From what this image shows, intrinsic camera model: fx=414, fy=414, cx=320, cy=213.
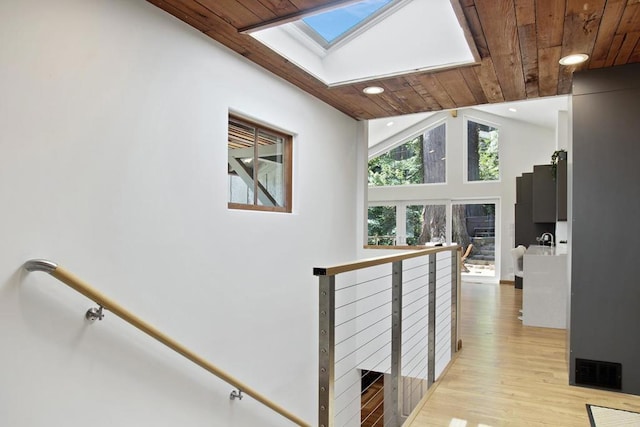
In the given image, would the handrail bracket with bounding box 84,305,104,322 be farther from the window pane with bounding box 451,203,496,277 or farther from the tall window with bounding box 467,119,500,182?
the tall window with bounding box 467,119,500,182

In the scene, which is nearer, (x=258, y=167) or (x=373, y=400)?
(x=258, y=167)

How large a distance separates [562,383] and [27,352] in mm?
3429

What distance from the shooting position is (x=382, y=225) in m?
10.2

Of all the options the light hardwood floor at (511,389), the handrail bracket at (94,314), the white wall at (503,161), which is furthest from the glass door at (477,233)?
the handrail bracket at (94,314)

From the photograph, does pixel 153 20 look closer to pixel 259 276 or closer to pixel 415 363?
pixel 259 276

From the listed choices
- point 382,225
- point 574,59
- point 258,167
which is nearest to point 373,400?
point 382,225

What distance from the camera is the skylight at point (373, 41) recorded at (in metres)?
2.94

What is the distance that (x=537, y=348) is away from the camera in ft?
13.2

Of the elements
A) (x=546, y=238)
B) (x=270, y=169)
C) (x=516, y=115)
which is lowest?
(x=546, y=238)

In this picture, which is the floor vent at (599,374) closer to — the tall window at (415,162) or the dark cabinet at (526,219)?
the dark cabinet at (526,219)

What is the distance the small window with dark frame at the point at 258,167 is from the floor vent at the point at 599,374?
2.56 metres

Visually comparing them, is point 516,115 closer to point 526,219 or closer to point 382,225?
point 526,219

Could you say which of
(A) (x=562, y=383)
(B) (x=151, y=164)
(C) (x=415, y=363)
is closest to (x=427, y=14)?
(B) (x=151, y=164)

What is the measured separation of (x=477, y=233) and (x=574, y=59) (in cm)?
675
